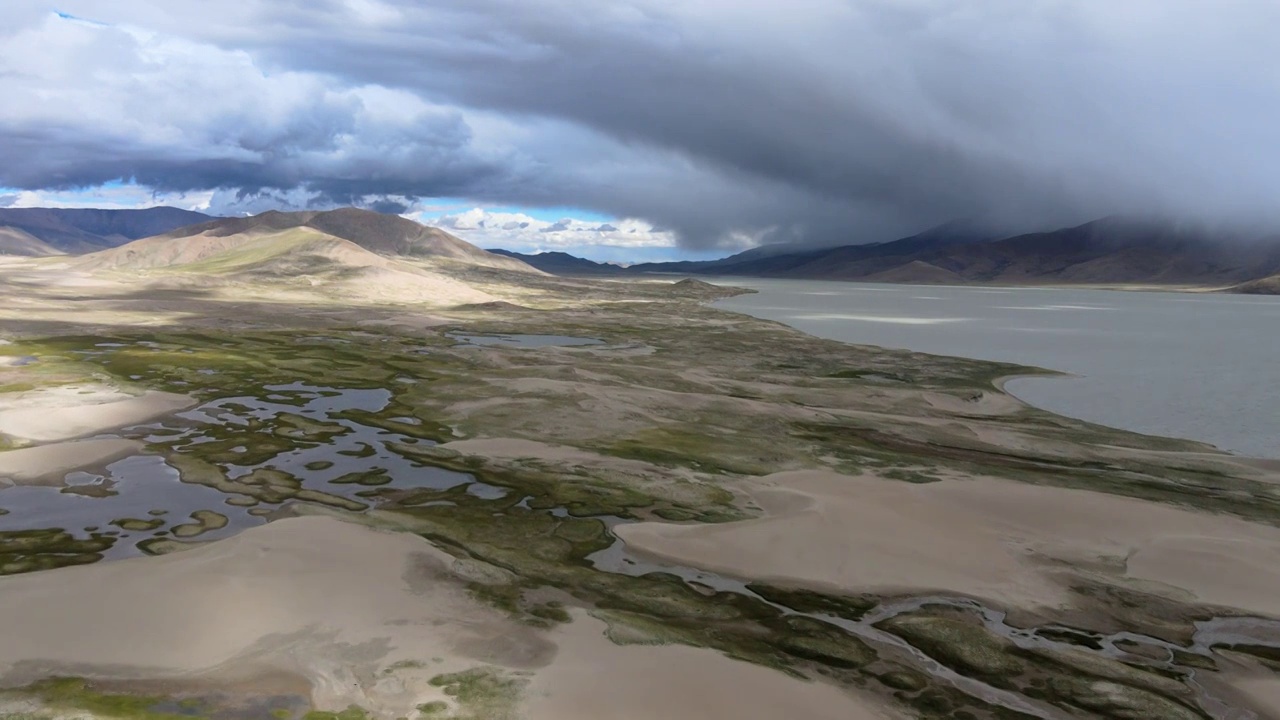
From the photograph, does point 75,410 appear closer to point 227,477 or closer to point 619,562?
point 227,477

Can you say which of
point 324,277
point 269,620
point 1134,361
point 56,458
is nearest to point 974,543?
point 269,620

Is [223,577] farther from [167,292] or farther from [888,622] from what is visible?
[167,292]

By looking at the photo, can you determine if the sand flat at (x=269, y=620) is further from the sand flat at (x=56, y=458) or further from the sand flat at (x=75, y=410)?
the sand flat at (x=75, y=410)

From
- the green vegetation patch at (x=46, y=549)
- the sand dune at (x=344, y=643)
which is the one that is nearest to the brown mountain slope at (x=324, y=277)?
the green vegetation patch at (x=46, y=549)

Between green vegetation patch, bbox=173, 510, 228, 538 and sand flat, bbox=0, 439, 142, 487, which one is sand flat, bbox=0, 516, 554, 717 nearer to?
green vegetation patch, bbox=173, 510, 228, 538

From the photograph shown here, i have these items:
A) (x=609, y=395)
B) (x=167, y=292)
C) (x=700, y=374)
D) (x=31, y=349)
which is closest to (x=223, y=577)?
(x=609, y=395)

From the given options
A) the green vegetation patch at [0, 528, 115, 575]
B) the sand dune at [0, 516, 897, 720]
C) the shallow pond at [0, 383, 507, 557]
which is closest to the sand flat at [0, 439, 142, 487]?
the shallow pond at [0, 383, 507, 557]
